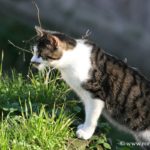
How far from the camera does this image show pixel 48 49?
18.4 feet

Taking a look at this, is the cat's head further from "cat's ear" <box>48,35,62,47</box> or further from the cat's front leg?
the cat's front leg

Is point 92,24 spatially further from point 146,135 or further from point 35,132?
point 35,132

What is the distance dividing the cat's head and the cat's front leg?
45 centimetres

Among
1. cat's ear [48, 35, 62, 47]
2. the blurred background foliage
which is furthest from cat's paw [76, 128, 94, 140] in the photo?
the blurred background foliage

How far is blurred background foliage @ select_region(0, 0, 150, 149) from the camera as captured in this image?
10641mm

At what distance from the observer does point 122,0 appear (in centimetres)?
1121

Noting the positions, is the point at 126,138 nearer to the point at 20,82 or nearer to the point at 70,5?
the point at 20,82

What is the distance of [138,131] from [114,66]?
58cm

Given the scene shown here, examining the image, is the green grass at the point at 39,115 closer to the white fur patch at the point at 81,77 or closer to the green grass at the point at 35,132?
the green grass at the point at 35,132

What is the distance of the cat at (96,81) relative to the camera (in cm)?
564

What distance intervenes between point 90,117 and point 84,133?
5.8 inches

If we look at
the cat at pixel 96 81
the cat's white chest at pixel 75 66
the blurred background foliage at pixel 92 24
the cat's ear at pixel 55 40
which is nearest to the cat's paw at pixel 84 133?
the cat at pixel 96 81

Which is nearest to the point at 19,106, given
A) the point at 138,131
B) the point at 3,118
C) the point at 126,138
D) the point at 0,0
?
the point at 3,118

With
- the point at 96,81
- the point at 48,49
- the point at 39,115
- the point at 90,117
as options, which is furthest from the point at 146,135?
the point at 48,49
